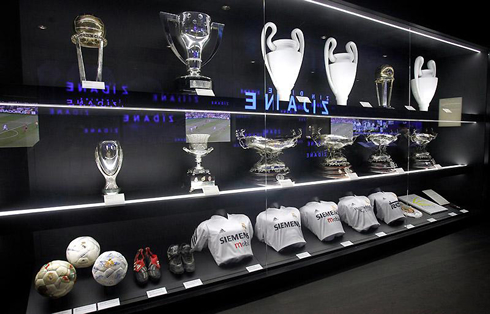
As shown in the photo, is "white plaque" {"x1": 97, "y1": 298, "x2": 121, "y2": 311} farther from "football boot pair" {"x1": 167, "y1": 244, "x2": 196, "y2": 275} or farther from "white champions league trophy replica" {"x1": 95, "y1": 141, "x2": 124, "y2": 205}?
"white champions league trophy replica" {"x1": 95, "y1": 141, "x2": 124, "y2": 205}

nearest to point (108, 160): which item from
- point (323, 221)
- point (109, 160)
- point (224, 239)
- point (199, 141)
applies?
point (109, 160)

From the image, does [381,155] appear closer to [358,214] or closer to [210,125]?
[358,214]

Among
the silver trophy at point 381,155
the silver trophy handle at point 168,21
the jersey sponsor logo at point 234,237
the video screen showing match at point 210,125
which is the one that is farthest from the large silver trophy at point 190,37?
the silver trophy at point 381,155

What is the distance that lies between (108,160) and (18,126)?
399mm

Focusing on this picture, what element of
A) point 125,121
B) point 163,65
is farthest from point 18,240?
point 163,65

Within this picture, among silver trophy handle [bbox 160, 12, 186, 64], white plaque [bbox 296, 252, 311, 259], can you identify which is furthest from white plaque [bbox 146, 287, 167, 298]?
silver trophy handle [bbox 160, 12, 186, 64]

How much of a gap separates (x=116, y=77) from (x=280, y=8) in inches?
43.3

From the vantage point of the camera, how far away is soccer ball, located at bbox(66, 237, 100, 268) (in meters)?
1.37

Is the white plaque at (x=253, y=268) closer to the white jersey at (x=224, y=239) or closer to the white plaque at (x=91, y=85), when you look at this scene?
the white jersey at (x=224, y=239)

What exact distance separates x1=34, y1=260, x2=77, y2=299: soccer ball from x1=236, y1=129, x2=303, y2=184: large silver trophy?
3.54 feet

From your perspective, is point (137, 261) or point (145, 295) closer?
point (145, 295)

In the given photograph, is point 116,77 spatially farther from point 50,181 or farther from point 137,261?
point 137,261

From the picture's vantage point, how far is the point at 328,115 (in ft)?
6.41

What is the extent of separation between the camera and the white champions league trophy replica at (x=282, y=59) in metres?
1.77
